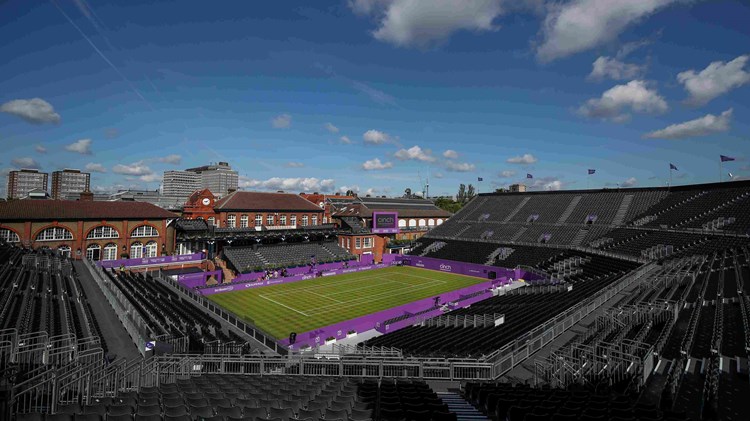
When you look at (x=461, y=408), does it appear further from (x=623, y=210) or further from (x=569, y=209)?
(x=569, y=209)

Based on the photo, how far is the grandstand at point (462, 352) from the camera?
369 inches

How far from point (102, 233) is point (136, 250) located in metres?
4.28

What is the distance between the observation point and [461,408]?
37.8ft

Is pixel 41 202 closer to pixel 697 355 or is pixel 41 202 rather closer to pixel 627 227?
pixel 697 355

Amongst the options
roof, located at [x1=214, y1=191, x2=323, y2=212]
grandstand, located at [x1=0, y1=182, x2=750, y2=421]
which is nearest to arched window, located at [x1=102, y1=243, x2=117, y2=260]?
grandstand, located at [x1=0, y1=182, x2=750, y2=421]

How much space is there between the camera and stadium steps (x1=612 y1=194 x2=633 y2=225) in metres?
55.6

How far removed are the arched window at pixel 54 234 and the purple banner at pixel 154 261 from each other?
203 inches

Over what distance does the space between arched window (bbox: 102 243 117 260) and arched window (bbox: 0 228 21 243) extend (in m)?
8.03

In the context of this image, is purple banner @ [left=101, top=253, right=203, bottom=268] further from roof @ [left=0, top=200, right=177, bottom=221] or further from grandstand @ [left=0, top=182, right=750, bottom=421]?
roof @ [left=0, top=200, right=177, bottom=221]

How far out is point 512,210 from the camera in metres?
71.1

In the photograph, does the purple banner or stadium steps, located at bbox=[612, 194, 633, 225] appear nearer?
the purple banner

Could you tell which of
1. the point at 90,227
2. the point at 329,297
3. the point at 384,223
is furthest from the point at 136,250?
the point at 384,223

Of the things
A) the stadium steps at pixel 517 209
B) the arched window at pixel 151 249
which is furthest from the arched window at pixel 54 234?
the stadium steps at pixel 517 209

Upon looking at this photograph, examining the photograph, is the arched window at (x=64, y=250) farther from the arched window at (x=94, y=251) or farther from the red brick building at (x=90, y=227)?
the arched window at (x=94, y=251)
